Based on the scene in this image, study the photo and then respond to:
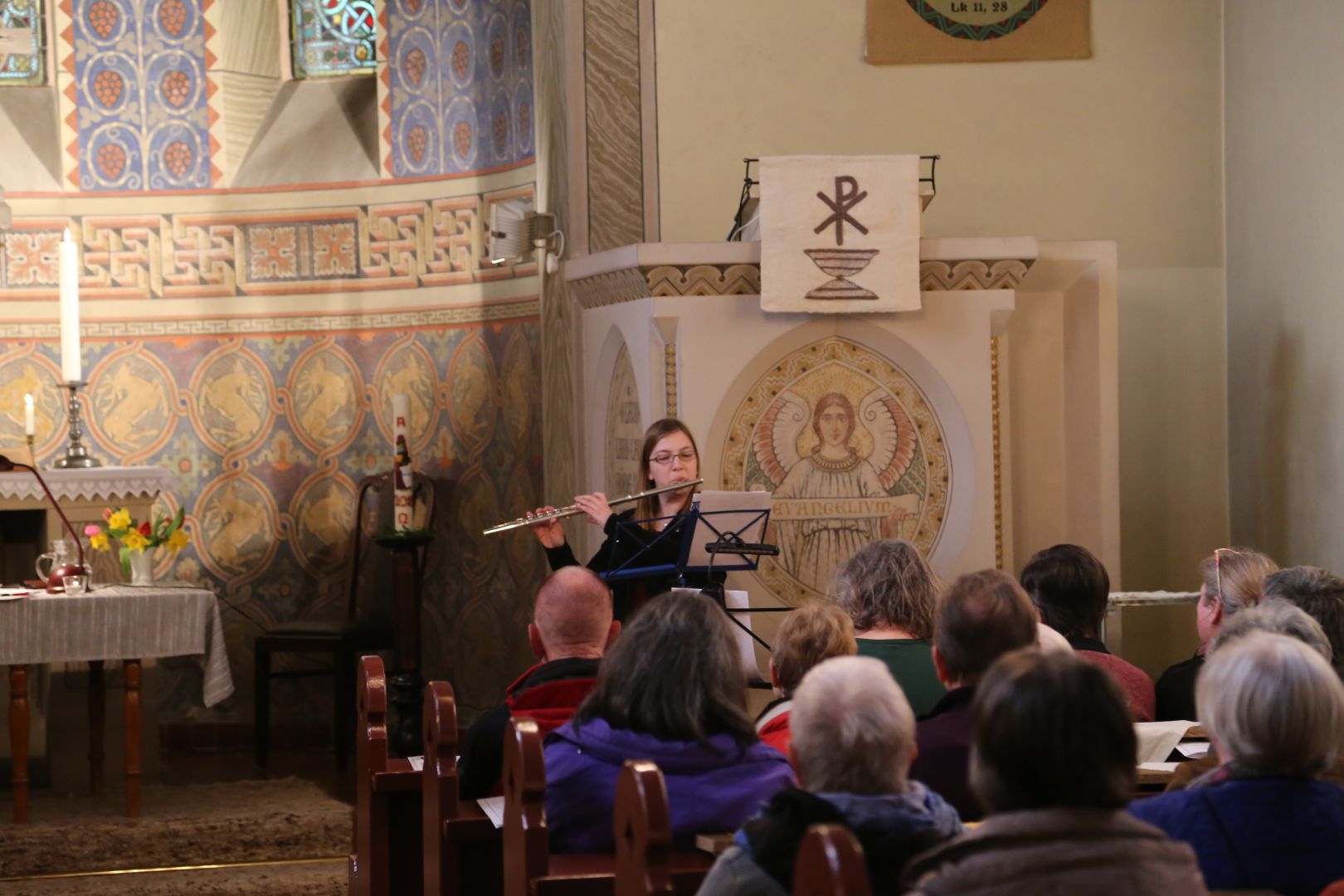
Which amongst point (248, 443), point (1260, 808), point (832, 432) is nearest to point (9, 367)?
point (248, 443)

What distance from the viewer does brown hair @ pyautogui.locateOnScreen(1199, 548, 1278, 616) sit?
3969mm

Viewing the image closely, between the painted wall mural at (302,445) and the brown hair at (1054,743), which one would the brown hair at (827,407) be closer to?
the painted wall mural at (302,445)

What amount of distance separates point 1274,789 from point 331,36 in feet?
23.3

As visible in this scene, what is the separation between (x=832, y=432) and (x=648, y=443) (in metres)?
1.06

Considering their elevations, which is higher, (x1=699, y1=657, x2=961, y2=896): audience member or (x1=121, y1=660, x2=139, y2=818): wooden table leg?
(x1=699, y1=657, x2=961, y2=896): audience member

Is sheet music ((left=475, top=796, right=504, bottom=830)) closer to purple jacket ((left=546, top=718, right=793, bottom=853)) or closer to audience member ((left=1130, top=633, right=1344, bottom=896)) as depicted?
purple jacket ((left=546, top=718, right=793, bottom=853))

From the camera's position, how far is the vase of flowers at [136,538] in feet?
19.8

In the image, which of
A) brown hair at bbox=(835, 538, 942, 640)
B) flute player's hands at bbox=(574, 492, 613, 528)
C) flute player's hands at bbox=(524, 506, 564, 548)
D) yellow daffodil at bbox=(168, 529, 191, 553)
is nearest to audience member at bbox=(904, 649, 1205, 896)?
brown hair at bbox=(835, 538, 942, 640)

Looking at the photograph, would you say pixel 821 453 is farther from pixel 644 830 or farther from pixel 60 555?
pixel 644 830

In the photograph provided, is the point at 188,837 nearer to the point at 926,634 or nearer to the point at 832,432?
the point at 832,432

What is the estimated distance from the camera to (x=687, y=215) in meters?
6.79

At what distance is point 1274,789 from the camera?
2.23 metres

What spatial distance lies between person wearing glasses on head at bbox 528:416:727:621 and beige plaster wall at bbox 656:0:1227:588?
2136mm

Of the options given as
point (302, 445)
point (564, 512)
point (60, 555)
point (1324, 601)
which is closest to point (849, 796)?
point (1324, 601)
